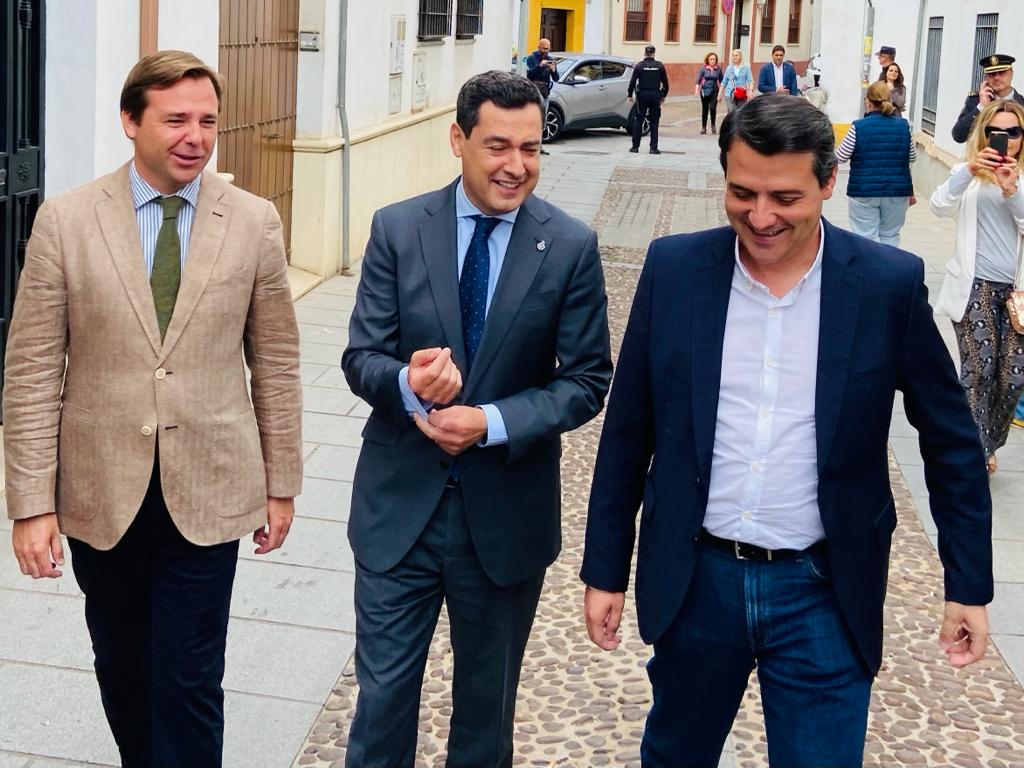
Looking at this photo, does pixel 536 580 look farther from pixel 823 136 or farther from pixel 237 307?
pixel 823 136

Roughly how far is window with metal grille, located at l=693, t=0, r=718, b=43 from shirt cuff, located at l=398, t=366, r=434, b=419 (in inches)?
1964

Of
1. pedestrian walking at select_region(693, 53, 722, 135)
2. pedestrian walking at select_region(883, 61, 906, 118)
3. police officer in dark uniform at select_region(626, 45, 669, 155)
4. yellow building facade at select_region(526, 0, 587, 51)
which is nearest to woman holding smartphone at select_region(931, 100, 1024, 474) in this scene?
pedestrian walking at select_region(883, 61, 906, 118)

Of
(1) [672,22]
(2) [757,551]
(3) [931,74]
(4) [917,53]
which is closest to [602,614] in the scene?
(2) [757,551]

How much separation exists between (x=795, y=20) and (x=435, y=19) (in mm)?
46446

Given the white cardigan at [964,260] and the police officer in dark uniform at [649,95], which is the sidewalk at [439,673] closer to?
the white cardigan at [964,260]

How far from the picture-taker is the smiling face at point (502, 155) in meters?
3.41

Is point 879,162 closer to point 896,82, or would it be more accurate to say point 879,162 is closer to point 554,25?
point 896,82

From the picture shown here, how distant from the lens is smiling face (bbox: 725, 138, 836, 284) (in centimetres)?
293

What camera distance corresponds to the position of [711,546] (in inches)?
122

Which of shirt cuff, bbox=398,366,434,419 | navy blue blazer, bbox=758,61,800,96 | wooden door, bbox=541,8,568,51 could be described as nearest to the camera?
shirt cuff, bbox=398,366,434,419

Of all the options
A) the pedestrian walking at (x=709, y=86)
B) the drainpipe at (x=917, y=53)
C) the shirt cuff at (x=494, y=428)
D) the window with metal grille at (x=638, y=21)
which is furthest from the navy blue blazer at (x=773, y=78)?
the shirt cuff at (x=494, y=428)

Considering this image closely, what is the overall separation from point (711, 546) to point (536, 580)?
26.1 inches

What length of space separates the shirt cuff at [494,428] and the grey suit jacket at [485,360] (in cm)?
4

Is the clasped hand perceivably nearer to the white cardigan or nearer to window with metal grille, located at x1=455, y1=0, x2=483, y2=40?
the white cardigan
